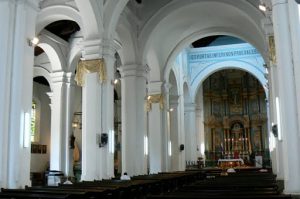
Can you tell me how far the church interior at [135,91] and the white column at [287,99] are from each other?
0.02 m

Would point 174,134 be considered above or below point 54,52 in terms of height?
below

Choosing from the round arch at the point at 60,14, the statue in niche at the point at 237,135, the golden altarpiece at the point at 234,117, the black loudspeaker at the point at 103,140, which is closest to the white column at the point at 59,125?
the round arch at the point at 60,14

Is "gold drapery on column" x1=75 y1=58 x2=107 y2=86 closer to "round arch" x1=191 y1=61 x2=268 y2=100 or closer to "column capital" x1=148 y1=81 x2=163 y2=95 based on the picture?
"column capital" x1=148 y1=81 x2=163 y2=95

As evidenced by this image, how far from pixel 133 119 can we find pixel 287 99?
7.93 metres

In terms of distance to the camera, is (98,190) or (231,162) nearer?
(98,190)

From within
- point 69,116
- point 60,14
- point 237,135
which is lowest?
point 237,135

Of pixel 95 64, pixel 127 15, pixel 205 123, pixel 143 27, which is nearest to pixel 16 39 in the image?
pixel 95 64

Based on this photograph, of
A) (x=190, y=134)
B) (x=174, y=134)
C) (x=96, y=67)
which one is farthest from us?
(x=190, y=134)

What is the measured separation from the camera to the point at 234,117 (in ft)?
94.4

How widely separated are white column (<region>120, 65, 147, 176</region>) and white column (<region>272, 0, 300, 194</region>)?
7655 millimetres

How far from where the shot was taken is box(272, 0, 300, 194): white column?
582cm

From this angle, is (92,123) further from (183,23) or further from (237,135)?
(237,135)

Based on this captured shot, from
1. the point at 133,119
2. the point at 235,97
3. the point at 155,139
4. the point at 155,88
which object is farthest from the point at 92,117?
the point at 235,97

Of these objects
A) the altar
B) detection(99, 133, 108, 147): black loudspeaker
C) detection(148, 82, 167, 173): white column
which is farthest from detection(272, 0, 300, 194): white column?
the altar
